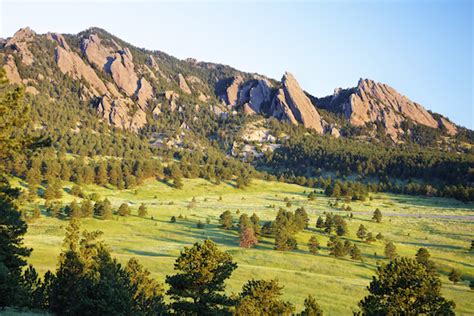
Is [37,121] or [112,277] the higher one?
[37,121]

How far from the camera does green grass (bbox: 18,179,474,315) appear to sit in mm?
51406

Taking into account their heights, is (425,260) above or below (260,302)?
below

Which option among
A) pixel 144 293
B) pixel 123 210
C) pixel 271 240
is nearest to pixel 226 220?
pixel 271 240

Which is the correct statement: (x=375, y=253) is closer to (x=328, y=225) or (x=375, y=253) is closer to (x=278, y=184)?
(x=328, y=225)

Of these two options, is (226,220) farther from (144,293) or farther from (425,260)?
(144,293)

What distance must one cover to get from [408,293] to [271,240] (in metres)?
55.7

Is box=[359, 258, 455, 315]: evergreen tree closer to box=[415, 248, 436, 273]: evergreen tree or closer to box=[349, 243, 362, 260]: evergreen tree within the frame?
box=[415, 248, 436, 273]: evergreen tree

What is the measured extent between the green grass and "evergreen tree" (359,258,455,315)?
1684cm

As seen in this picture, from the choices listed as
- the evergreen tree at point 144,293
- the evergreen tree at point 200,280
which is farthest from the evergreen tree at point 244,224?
the evergreen tree at point 200,280

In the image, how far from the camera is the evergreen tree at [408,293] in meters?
24.6

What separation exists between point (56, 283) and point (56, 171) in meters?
104

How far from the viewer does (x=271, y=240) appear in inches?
3145

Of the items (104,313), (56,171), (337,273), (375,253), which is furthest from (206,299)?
(56,171)

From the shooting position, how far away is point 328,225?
88688mm
